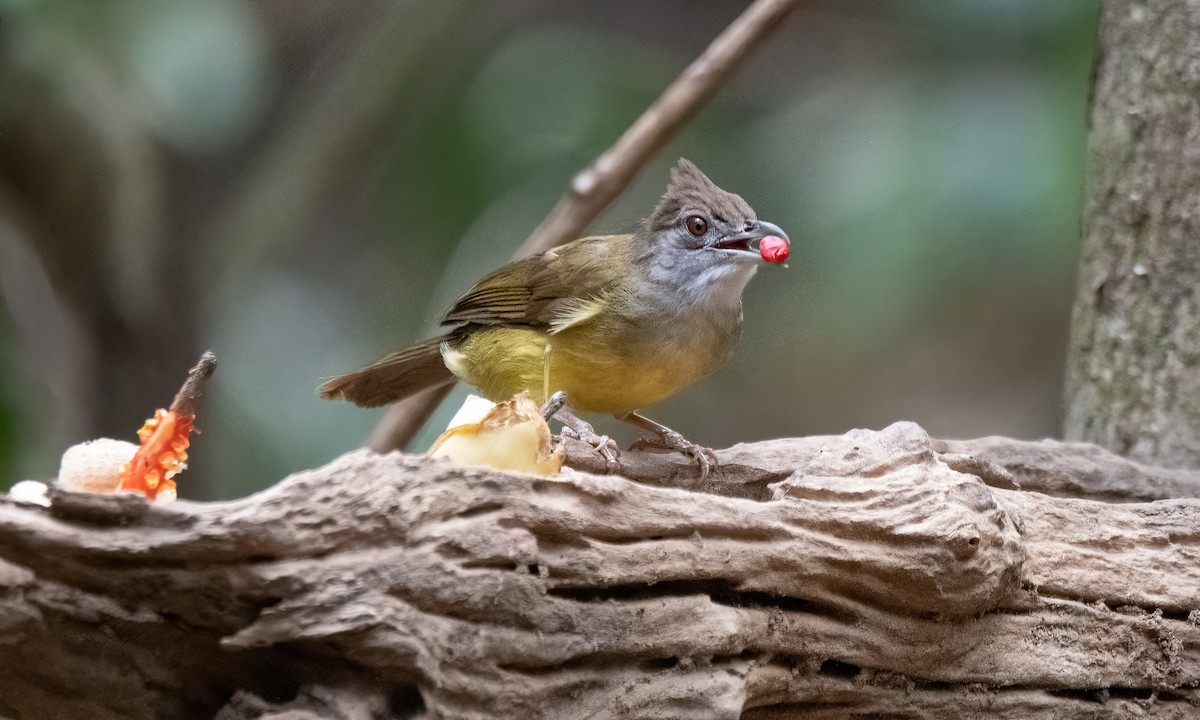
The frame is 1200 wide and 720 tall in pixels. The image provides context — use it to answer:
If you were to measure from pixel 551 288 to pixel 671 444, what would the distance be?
0.69 meters

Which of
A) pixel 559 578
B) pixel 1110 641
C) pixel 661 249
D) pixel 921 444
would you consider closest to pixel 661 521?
pixel 559 578

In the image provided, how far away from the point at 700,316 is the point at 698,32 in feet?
9.64

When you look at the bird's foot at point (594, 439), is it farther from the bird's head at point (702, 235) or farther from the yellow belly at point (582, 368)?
Result: the bird's head at point (702, 235)

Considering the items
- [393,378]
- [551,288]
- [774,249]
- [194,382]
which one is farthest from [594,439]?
[194,382]

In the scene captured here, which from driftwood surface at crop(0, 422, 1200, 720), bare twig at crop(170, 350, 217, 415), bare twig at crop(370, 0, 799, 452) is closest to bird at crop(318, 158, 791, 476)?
bare twig at crop(370, 0, 799, 452)

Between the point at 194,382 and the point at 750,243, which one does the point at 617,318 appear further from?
the point at 194,382

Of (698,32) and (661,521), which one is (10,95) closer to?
(698,32)

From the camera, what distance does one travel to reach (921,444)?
2707 mm

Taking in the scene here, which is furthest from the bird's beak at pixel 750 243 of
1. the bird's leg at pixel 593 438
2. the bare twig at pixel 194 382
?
the bare twig at pixel 194 382

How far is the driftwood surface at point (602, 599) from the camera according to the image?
1.80 metres

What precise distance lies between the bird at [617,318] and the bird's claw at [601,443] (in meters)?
0.03

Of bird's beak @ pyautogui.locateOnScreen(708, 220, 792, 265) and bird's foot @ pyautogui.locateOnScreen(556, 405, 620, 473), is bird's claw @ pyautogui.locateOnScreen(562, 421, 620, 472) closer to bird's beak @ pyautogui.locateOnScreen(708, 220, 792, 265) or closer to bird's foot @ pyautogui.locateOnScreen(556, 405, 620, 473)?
bird's foot @ pyautogui.locateOnScreen(556, 405, 620, 473)

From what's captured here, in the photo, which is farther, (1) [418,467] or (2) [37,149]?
(2) [37,149]

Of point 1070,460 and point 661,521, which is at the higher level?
point 1070,460
